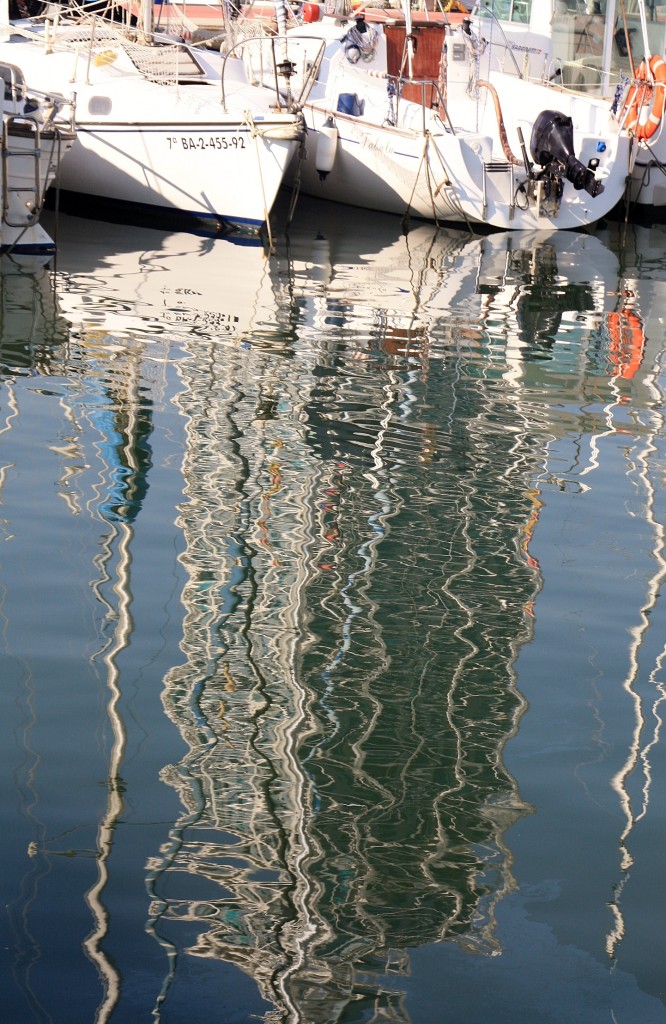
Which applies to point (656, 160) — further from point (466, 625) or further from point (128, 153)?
point (466, 625)

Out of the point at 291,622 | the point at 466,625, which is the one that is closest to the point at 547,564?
the point at 466,625

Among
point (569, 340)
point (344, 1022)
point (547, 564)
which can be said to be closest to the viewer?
point (344, 1022)

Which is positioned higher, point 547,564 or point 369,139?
point 369,139

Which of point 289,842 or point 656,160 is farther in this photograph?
point 656,160

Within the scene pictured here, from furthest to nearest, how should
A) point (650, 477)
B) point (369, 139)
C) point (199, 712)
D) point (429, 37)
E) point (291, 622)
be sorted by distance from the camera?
1. point (429, 37)
2. point (369, 139)
3. point (650, 477)
4. point (291, 622)
5. point (199, 712)

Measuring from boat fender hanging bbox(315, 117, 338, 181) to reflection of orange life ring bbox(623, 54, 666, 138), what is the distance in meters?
4.65

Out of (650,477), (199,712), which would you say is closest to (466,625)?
(199,712)

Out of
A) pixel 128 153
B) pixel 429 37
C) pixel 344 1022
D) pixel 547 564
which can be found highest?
pixel 429 37

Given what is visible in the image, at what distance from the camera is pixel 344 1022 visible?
11.0 feet

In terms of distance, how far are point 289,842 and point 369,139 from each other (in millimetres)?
16358

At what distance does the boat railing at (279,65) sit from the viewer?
16.9 m

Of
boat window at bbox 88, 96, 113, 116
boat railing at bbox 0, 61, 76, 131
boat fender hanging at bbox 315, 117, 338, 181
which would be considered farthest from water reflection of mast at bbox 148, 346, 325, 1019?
boat fender hanging at bbox 315, 117, 338, 181

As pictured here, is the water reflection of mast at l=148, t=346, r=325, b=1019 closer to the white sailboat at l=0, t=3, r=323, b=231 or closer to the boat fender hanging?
the white sailboat at l=0, t=3, r=323, b=231

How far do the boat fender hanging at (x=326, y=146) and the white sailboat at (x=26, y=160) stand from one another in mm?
5001
